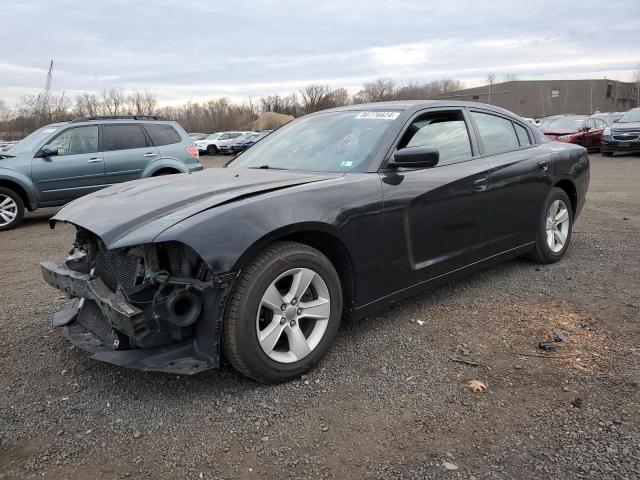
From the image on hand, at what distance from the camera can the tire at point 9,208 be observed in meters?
8.23

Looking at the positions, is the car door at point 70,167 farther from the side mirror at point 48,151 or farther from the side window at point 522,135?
the side window at point 522,135

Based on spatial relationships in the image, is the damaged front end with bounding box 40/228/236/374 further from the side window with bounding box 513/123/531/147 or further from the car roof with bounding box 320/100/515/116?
the side window with bounding box 513/123/531/147

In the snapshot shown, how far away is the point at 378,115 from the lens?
12.6ft

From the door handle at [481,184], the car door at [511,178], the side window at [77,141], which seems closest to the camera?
the door handle at [481,184]

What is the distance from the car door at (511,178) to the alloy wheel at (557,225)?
1.03 feet

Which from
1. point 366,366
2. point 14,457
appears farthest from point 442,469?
point 14,457

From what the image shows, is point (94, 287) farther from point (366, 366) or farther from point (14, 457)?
point (366, 366)

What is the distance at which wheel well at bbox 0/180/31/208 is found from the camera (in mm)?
8250

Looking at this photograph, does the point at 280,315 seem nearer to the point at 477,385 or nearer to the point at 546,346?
the point at 477,385

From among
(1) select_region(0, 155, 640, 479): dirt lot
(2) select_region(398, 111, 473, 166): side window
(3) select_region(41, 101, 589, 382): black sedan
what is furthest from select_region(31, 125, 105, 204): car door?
(2) select_region(398, 111, 473, 166): side window

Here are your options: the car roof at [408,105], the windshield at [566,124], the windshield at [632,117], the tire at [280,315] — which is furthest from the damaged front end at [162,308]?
the windshield at [632,117]

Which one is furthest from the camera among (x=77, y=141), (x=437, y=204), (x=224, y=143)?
(x=224, y=143)

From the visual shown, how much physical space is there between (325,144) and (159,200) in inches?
53.8

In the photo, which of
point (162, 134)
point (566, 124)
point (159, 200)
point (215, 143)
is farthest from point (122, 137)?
Answer: point (215, 143)
